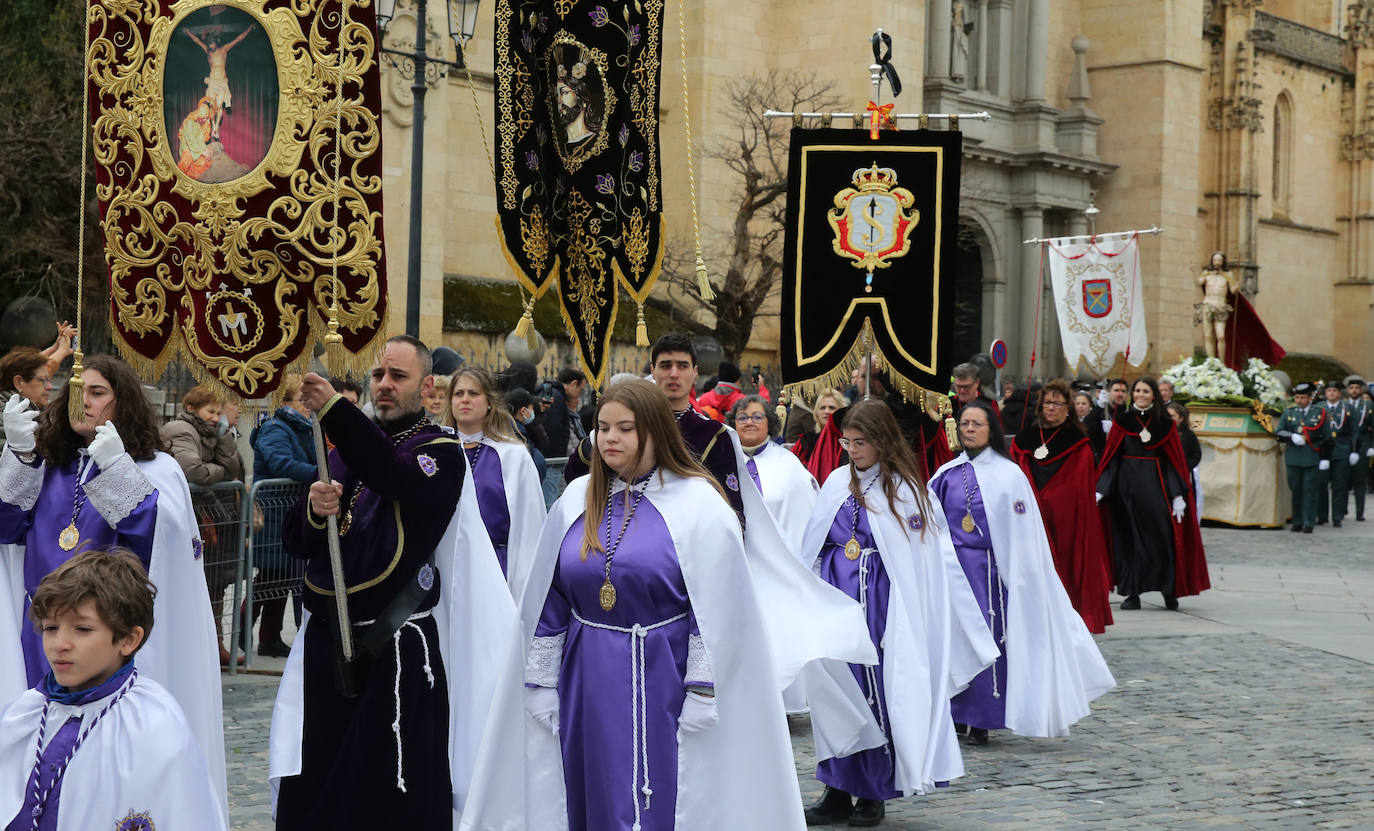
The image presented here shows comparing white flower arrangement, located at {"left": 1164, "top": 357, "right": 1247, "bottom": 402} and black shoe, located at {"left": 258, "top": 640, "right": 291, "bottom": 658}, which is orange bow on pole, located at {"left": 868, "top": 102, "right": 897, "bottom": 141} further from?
white flower arrangement, located at {"left": 1164, "top": 357, "right": 1247, "bottom": 402}

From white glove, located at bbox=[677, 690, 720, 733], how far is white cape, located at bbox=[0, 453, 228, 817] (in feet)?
5.30

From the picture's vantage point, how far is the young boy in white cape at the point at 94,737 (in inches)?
134

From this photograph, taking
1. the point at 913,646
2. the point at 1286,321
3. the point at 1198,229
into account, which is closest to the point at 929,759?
the point at 913,646

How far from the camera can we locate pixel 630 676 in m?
4.79

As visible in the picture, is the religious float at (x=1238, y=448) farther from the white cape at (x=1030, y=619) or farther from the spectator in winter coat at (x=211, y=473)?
the spectator in winter coat at (x=211, y=473)

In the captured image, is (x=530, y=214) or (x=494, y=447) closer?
(x=530, y=214)

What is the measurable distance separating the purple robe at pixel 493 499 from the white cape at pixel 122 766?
13.0 feet

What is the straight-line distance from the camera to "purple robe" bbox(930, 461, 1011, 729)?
8797 mm

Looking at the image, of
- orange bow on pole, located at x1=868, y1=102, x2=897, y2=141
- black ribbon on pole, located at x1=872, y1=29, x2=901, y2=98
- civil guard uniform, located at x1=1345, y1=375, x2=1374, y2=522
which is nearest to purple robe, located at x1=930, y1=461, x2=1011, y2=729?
orange bow on pole, located at x1=868, y1=102, x2=897, y2=141

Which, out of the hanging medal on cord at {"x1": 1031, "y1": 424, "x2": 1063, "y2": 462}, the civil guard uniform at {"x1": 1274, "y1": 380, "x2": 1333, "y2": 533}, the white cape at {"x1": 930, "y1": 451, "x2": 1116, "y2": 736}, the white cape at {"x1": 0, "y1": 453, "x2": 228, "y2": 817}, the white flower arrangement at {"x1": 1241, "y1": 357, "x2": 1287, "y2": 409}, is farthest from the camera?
the white flower arrangement at {"x1": 1241, "y1": 357, "x2": 1287, "y2": 409}

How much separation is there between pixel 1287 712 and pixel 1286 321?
124 ft

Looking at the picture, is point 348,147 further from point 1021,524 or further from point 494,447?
point 1021,524

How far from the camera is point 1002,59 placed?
35719 mm

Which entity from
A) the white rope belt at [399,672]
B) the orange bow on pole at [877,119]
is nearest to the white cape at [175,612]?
the white rope belt at [399,672]
